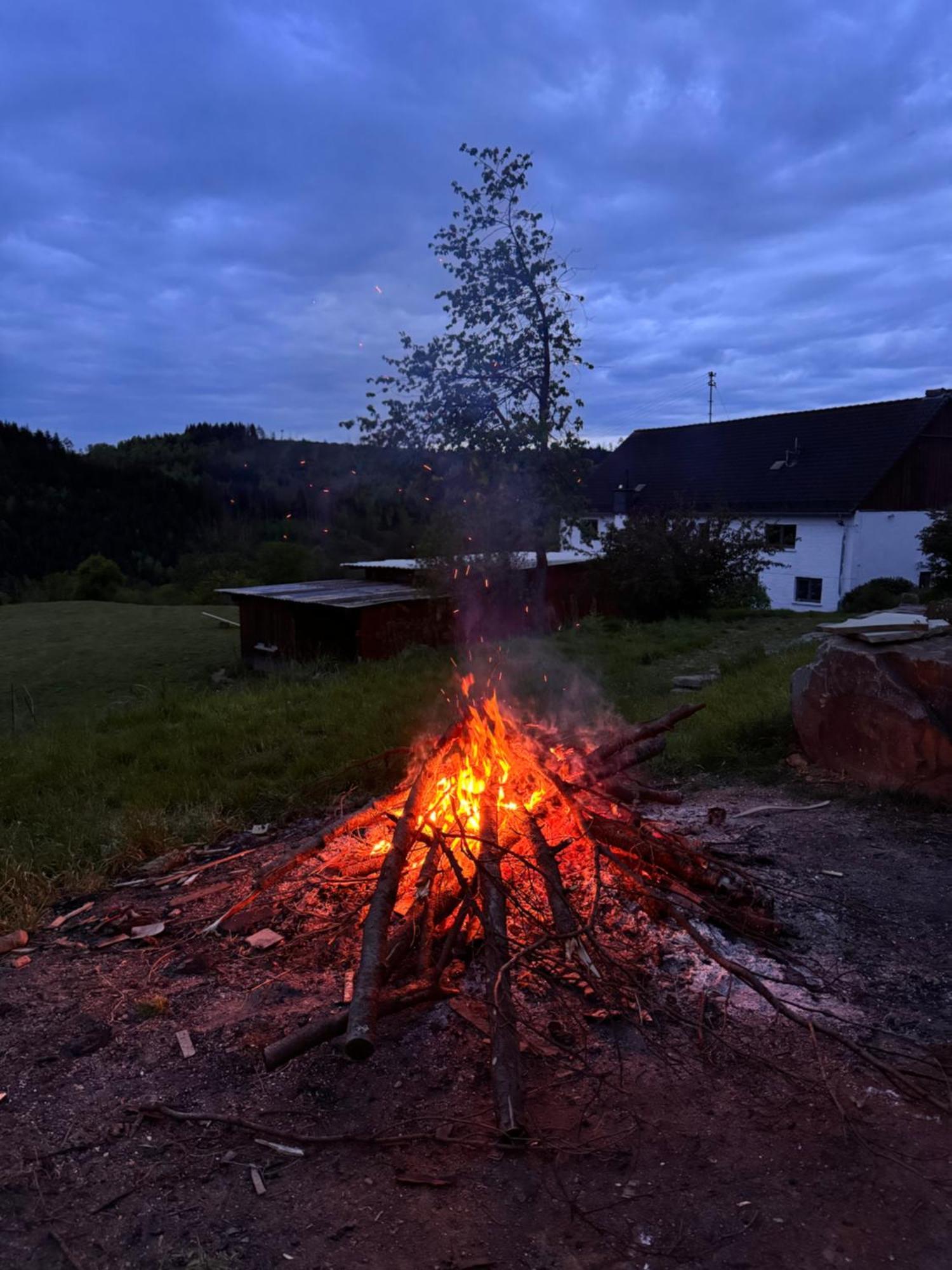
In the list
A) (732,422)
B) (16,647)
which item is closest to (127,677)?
(16,647)

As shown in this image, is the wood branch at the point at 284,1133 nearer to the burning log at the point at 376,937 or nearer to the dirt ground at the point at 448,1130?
the dirt ground at the point at 448,1130

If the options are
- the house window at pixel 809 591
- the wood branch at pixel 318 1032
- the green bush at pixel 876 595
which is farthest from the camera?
the house window at pixel 809 591

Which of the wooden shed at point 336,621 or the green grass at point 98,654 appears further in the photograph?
the green grass at point 98,654

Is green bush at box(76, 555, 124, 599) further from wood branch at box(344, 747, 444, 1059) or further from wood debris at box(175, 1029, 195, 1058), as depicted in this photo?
wood debris at box(175, 1029, 195, 1058)

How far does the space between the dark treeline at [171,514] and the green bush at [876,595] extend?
591 inches

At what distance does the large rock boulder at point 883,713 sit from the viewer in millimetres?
5809

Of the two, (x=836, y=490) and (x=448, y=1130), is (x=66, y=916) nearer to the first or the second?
(x=448, y=1130)

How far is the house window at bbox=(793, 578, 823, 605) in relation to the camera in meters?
25.1

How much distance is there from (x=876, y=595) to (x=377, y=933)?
20720 mm

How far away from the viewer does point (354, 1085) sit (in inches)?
119

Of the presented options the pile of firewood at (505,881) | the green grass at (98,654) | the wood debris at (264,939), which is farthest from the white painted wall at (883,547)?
the wood debris at (264,939)

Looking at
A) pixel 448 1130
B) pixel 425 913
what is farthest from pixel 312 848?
pixel 448 1130

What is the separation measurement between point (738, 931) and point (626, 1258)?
1889 mm

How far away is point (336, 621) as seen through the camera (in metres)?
14.8
